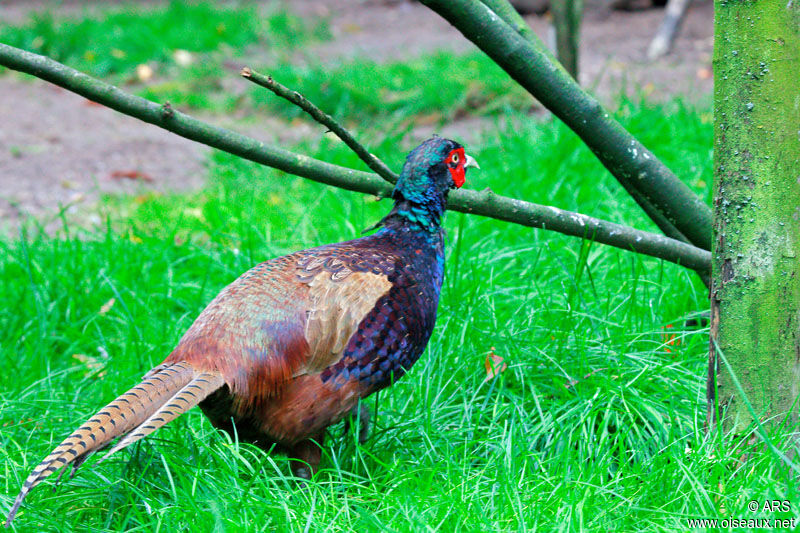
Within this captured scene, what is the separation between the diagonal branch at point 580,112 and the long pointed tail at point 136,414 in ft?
3.58

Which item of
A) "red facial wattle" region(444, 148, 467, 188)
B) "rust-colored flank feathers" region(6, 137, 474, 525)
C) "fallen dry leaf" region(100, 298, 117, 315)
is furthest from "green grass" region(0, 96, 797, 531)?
"red facial wattle" region(444, 148, 467, 188)

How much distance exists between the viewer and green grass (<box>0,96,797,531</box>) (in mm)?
2029

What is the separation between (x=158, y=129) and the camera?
20.7 feet

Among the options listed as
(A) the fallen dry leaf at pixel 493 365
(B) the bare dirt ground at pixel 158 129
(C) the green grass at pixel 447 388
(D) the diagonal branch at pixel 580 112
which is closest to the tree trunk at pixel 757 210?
(C) the green grass at pixel 447 388

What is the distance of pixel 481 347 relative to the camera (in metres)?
2.79

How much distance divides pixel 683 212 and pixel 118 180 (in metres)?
3.69

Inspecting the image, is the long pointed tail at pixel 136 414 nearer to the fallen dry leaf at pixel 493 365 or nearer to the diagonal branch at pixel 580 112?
the fallen dry leaf at pixel 493 365

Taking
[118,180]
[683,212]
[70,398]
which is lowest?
[70,398]

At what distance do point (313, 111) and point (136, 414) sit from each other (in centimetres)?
81

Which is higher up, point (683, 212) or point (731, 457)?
point (683, 212)

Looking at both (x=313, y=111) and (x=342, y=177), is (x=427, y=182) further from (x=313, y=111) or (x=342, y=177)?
(x=313, y=111)

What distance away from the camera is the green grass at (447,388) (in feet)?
6.66

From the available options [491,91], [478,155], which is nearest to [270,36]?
[491,91]

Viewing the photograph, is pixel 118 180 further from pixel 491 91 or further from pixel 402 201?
pixel 402 201
